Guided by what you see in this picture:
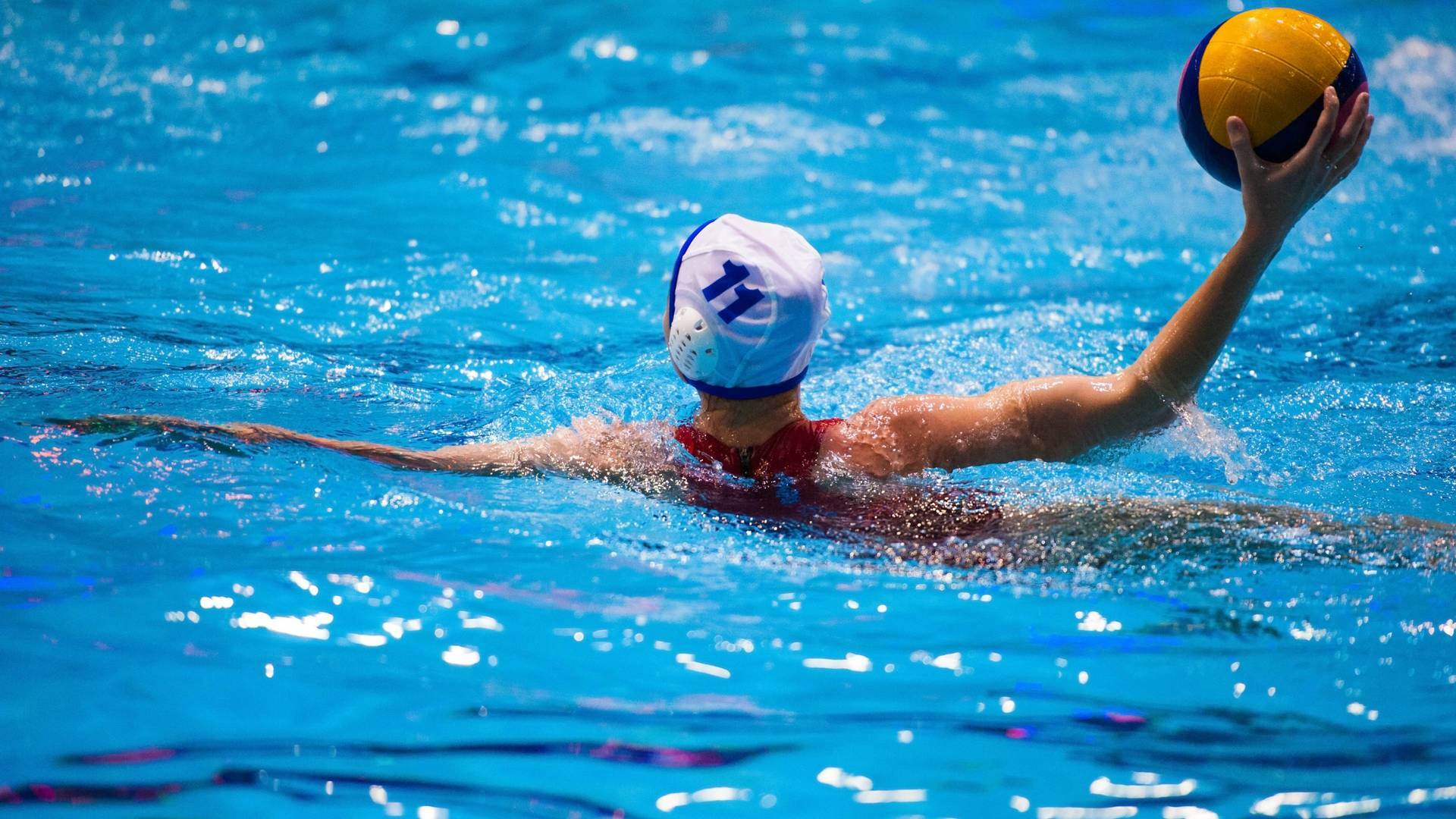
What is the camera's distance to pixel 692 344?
329 centimetres

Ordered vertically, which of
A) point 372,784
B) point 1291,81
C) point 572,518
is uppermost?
point 1291,81

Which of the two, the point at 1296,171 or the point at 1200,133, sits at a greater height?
the point at 1200,133

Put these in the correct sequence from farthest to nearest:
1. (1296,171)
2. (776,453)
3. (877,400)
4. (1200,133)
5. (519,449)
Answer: (519,449) < (1200,133) < (877,400) < (776,453) < (1296,171)

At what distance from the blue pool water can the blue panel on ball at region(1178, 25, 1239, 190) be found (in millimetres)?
792

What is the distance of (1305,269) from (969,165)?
2854 millimetres

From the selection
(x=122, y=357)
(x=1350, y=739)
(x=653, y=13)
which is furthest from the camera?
(x=653, y=13)

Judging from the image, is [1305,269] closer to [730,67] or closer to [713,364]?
[713,364]

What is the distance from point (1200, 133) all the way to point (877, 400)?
1254 millimetres

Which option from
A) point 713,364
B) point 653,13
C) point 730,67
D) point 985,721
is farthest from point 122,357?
point 653,13

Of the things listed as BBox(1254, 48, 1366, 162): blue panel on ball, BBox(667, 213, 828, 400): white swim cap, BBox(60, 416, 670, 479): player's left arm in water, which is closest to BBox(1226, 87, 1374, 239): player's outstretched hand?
BBox(1254, 48, 1366, 162): blue panel on ball

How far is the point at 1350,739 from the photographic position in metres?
2.84

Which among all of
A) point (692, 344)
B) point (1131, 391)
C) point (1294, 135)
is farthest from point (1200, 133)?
point (692, 344)

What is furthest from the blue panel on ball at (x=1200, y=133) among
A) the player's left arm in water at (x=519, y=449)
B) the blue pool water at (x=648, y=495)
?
the player's left arm in water at (x=519, y=449)

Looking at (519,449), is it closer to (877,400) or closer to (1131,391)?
(877,400)
